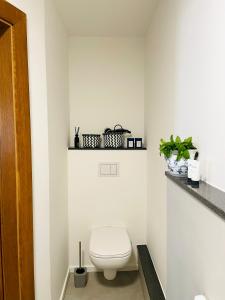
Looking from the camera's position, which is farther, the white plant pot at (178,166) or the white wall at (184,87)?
the white plant pot at (178,166)

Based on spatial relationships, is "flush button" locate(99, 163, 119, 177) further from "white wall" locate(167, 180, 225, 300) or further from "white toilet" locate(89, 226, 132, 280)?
"white wall" locate(167, 180, 225, 300)

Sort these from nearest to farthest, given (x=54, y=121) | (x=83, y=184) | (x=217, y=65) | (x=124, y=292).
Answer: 1. (x=217, y=65)
2. (x=54, y=121)
3. (x=124, y=292)
4. (x=83, y=184)

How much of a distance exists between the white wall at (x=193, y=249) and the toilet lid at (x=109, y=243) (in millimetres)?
610

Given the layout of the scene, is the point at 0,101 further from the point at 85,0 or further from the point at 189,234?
the point at 189,234

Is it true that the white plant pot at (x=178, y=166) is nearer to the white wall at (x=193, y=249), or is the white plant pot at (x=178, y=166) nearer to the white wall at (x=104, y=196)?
the white wall at (x=193, y=249)

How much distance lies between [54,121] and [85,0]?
96cm

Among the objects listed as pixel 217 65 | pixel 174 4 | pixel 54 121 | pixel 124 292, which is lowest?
pixel 124 292

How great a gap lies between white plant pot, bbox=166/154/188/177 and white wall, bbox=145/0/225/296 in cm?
10

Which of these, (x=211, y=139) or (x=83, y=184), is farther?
(x=83, y=184)

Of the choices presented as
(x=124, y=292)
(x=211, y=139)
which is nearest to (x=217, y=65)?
(x=211, y=139)

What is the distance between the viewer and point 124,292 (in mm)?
2062

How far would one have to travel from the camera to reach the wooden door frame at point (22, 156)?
134cm

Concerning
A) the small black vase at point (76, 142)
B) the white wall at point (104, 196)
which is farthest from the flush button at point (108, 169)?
the small black vase at point (76, 142)

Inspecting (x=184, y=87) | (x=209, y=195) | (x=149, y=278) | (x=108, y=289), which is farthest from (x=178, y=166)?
(x=108, y=289)
